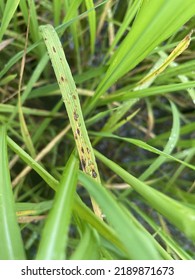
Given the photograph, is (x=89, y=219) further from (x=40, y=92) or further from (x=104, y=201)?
(x=40, y=92)

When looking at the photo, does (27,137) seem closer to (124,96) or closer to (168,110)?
(124,96)

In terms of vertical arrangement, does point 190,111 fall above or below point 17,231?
Result: above

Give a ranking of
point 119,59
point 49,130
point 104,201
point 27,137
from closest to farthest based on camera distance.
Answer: point 104,201 → point 119,59 → point 27,137 → point 49,130

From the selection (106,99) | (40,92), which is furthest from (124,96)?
(40,92)

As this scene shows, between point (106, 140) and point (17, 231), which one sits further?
point (106, 140)

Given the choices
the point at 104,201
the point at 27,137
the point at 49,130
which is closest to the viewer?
the point at 104,201

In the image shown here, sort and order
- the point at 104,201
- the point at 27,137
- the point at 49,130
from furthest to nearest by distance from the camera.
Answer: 1. the point at 49,130
2. the point at 27,137
3. the point at 104,201
